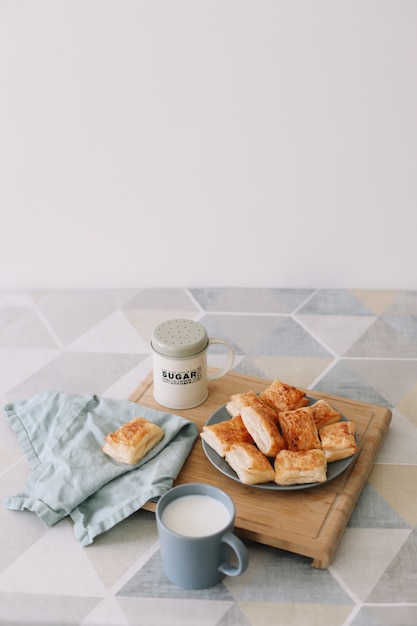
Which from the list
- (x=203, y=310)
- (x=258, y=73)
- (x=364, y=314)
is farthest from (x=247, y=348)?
(x=258, y=73)

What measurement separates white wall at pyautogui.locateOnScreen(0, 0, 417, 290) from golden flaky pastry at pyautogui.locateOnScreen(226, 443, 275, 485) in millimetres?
762

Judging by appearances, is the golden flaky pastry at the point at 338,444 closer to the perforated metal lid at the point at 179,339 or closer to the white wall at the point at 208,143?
the perforated metal lid at the point at 179,339

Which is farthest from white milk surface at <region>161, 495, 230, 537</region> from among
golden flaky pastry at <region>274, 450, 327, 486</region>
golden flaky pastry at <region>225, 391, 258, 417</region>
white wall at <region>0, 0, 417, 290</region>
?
white wall at <region>0, 0, 417, 290</region>

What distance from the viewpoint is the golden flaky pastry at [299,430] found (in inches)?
44.8

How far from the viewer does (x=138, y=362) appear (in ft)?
4.99

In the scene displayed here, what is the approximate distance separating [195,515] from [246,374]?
49 cm

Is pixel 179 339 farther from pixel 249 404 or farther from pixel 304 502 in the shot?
pixel 304 502

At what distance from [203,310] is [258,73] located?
53 centimetres

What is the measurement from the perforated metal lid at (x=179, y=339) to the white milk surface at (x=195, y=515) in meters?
0.30

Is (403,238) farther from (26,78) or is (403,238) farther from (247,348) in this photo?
(26,78)

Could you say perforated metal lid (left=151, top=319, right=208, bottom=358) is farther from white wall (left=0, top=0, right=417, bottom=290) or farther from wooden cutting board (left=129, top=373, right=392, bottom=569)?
white wall (left=0, top=0, right=417, bottom=290)

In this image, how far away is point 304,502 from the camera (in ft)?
3.60

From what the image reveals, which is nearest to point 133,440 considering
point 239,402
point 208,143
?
point 239,402

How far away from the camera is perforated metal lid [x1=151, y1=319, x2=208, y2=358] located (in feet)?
4.15
